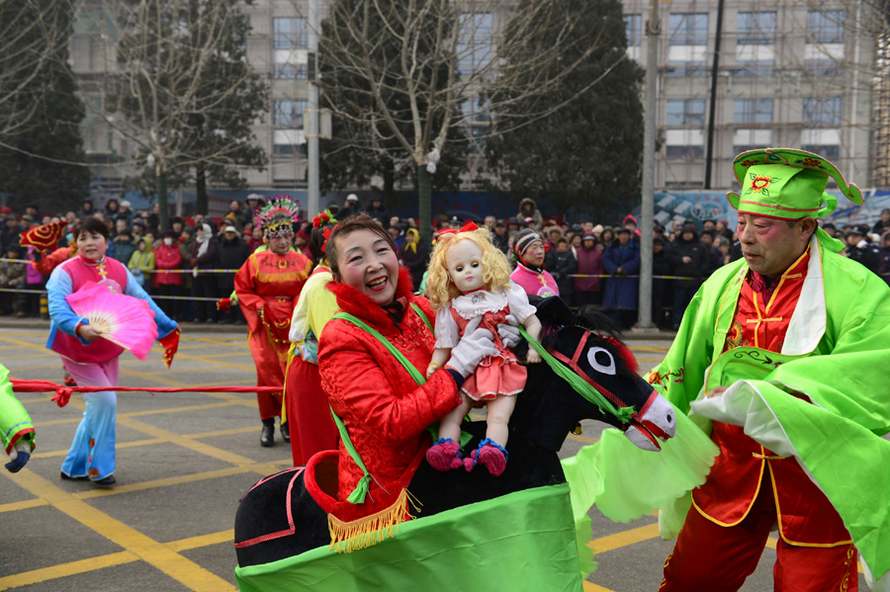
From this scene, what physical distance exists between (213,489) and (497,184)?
87.3 feet

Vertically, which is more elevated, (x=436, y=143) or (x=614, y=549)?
(x=436, y=143)

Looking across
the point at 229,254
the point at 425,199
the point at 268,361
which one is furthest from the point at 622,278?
the point at 268,361

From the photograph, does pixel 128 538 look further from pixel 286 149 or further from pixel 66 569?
pixel 286 149

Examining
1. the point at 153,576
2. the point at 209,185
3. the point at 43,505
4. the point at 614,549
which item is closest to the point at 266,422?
the point at 43,505

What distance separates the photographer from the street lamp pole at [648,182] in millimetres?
15484

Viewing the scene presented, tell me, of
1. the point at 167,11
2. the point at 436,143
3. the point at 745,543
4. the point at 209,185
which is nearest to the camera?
the point at 745,543

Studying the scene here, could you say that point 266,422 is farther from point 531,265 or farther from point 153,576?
point 153,576

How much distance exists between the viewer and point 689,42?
3859 centimetres

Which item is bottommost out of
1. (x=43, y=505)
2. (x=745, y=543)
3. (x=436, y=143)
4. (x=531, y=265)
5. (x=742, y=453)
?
(x=43, y=505)

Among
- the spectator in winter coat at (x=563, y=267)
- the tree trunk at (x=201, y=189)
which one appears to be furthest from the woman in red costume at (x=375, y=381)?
the tree trunk at (x=201, y=189)

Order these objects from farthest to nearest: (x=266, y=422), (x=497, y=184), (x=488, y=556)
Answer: (x=497, y=184) < (x=266, y=422) < (x=488, y=556)

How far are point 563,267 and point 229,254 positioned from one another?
5.90 metres

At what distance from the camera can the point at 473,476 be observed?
9.80 feet

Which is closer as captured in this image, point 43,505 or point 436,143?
point 43,505
